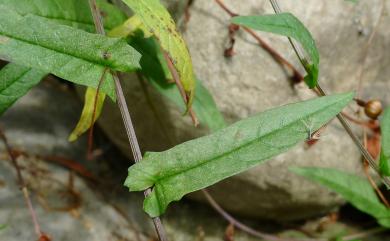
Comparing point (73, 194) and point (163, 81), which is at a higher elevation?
point (163, 81)

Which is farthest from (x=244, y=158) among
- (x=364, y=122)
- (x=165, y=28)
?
(x=364, y=122)

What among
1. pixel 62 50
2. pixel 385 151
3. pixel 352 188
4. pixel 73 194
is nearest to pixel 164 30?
pixel 62 50

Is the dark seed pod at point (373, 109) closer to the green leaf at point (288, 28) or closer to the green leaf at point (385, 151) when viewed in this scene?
the green leaf at point (385, 151)

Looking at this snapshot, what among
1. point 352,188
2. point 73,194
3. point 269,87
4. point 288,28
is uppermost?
point 288,28

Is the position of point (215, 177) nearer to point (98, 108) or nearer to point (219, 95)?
point (98, 108)

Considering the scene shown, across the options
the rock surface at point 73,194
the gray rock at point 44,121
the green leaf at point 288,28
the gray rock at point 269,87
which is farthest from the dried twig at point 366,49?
the gray rock at point 44,121

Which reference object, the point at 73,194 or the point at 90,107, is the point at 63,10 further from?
the point at 73,194
